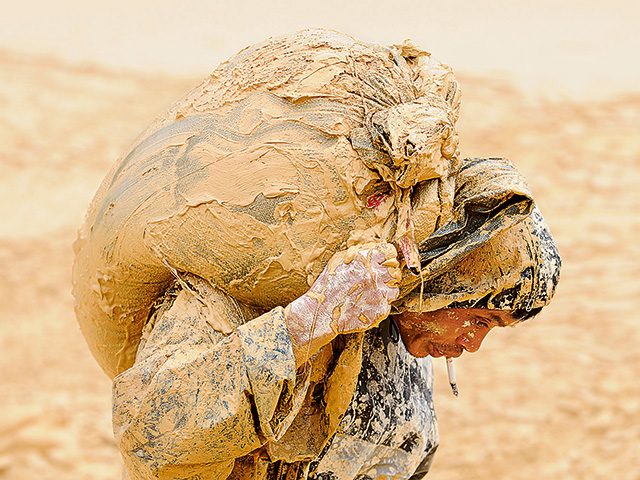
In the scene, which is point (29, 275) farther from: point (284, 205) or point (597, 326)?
point (284, 205)

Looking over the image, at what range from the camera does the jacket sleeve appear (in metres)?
2.25

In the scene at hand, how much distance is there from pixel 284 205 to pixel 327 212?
90 millimetres

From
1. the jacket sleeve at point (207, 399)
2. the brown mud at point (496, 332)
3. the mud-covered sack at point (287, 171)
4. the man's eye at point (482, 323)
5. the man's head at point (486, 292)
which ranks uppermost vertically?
the mud-covered sack at point (287, 171)

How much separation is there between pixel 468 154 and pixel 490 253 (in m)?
5.88

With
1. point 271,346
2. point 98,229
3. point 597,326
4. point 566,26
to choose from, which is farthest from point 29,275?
point 566,26

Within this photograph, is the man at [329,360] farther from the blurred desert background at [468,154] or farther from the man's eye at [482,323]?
the blurred desert background at [468,154]

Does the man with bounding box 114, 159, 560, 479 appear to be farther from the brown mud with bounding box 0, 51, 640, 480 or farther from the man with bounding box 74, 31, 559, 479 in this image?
the brown mud with bounding box 0, 51, 640, 480

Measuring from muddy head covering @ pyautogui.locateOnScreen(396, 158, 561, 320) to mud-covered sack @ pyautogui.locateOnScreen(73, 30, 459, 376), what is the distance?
8 centimetres

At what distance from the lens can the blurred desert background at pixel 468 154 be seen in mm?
5660

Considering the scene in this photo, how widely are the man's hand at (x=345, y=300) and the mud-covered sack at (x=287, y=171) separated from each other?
0.08 metres

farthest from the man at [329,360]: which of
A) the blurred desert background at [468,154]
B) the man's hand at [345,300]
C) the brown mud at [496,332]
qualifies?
the blurred desert background at [468,154]

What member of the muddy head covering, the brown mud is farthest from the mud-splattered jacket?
the brown mud

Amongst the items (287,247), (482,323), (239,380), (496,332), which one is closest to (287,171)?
(287,247)

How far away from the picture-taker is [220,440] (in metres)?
2.28
